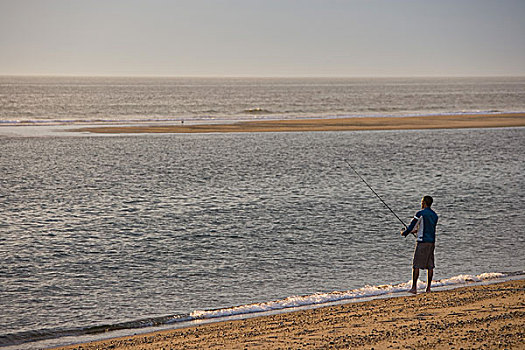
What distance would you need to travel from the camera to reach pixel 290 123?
183ft

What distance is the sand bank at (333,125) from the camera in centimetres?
4891

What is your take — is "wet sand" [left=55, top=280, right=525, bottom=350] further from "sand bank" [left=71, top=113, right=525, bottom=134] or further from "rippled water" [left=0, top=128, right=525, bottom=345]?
"sand bank" [left=71, top=113, right=525, bottom=134]

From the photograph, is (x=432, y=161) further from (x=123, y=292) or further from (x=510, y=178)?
(x=123, y=292)

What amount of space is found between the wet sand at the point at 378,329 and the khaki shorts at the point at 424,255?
0.64m

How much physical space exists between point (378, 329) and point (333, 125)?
4552cm

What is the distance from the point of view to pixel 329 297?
1013 centimetres

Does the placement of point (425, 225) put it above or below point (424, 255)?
above

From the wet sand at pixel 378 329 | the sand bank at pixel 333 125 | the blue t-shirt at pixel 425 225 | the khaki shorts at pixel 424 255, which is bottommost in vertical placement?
the sand bank at pixel 333 125

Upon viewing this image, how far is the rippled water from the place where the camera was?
34.8 ft

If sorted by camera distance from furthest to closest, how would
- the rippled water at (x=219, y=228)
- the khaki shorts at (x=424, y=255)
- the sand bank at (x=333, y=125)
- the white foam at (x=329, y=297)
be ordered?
the sand bank at (x=333, y=125) < the rippled water at (x=219, y=228) < the khaki shorts at (x=424, y=255) < the white foam at (x=329, y=297)

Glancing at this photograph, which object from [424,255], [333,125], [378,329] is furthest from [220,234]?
[333,125]

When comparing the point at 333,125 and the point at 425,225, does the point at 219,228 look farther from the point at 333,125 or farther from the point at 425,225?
the point at 333,125

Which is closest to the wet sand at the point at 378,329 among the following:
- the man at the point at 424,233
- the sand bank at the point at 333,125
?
the man at the point at 424,233

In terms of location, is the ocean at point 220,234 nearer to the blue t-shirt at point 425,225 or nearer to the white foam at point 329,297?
the white foam at point 329,297
